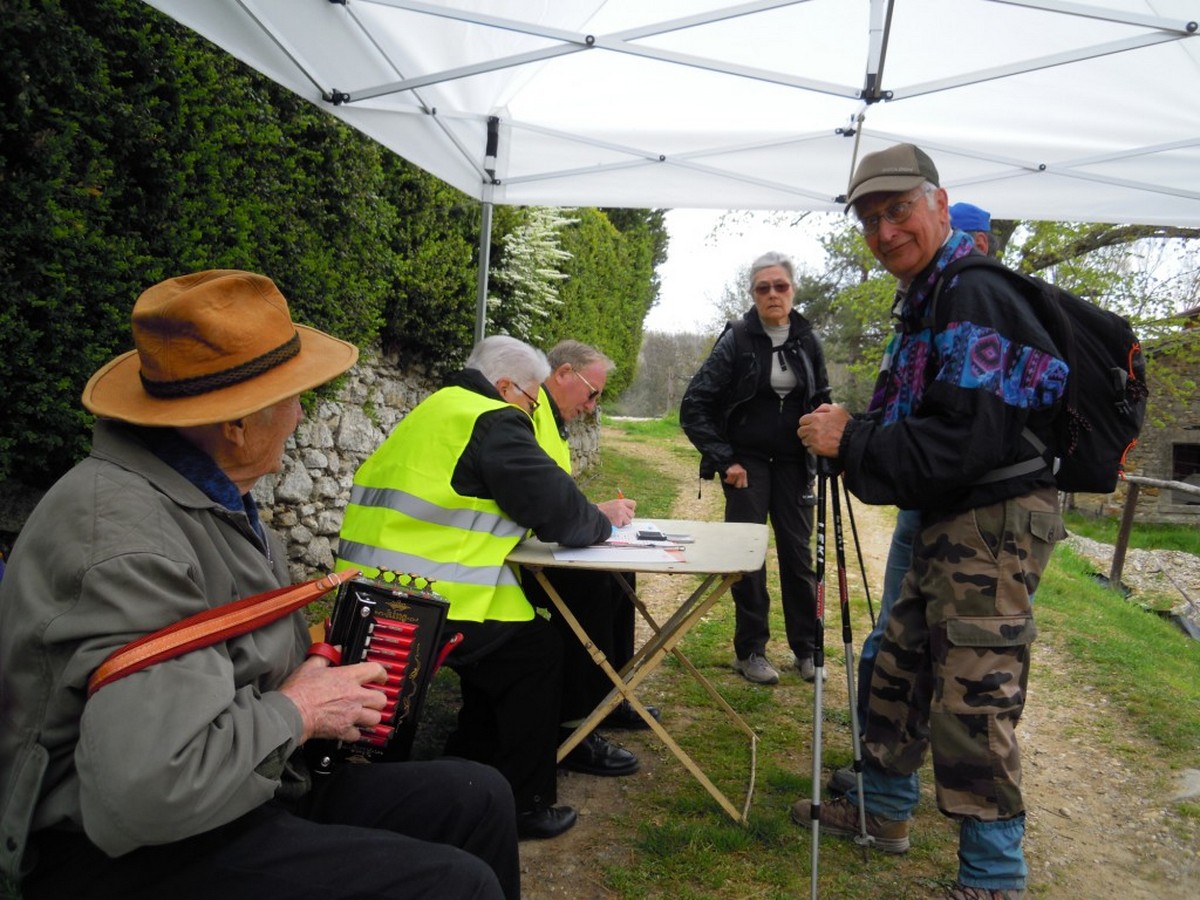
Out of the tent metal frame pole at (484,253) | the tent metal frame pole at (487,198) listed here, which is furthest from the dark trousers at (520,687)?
the tent metal frame pole at (484,253)

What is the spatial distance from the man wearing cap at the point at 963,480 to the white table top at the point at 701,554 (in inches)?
18.4

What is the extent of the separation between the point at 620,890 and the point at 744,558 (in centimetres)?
108

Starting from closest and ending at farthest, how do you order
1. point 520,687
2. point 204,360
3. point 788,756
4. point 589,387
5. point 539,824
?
point 204,360 < point 520,687 < point 539,824 < point 788,756 < point 589,387

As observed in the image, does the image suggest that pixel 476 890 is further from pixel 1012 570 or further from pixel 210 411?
pixel 1012 570

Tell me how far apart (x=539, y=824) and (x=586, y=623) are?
2.40 feet

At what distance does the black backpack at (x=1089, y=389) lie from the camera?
7.27ft

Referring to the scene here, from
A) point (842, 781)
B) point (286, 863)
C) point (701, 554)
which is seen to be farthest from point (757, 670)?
point (286, 863)

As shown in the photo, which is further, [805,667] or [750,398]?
[805,667]

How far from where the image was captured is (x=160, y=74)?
299 centimetres

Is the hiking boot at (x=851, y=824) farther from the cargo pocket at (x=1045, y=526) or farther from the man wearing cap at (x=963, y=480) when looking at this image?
the cargo pocket at (x=1045, y=526)

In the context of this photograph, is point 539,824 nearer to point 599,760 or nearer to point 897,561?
point 599,760

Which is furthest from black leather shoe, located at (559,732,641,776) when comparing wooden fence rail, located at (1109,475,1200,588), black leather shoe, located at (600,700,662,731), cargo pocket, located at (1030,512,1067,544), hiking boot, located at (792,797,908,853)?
wooden fence rail, located at (1109,475,1200,588)

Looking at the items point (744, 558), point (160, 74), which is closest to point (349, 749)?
point (744, 558)

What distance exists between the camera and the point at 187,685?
1.20m
